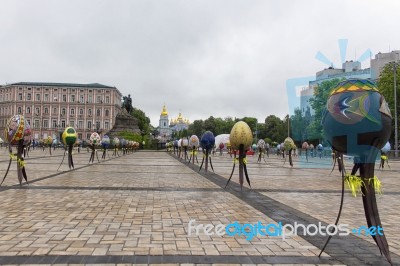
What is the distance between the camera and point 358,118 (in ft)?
15.4

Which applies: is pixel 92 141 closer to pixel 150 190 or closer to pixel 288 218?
pixel 150 190

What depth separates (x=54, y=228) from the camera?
622 cm

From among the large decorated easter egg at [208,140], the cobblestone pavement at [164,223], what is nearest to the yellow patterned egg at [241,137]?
the cobblestone pavement at [164,223]

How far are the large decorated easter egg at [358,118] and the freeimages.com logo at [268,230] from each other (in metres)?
1.77

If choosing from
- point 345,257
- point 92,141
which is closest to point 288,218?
point 345,257

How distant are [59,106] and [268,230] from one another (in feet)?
383

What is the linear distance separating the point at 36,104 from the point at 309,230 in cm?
11849

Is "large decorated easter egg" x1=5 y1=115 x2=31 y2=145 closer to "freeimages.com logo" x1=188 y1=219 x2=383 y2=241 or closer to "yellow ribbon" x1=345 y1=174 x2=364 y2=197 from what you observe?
Answer: "freeimages.com logo" x1=188 y1=219 x2=383 y2=241

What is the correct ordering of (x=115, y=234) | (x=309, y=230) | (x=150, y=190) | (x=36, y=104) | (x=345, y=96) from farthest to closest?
(x=36, y=104) → (x=150, y=190) → (x=309, y=230) → (x=115, y=234) → (x=345, y=96)

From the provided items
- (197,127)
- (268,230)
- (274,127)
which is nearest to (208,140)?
(268,230)

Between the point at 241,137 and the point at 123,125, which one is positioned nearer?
the point at 241,137

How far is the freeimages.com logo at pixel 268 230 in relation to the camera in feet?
20.2

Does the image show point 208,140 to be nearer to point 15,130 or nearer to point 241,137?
point 241,137

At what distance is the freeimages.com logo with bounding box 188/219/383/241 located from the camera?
6145mm
